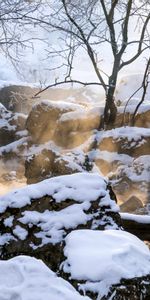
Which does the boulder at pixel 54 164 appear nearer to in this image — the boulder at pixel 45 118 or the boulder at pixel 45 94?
the boulder at pixel 45 118

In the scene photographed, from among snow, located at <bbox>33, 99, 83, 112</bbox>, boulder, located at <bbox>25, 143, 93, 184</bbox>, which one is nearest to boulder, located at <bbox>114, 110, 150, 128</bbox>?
snow, located at <bbox>33, 99, 83, 112</bbox>

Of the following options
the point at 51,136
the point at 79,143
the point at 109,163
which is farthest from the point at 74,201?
the point at 51,136

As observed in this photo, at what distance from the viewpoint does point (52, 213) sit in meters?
5.47

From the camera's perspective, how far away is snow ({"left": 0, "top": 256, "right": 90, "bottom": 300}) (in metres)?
2.40

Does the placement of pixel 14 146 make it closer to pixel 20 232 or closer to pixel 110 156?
pixel 110 156

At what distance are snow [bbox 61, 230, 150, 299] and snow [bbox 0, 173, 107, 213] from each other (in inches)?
49.0

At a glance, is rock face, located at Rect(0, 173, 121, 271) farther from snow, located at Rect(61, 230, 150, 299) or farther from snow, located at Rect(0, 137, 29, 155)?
snow, located at Rect(0, 137, 29, 155)

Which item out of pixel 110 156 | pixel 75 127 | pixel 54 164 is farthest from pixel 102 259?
pixel 75 127

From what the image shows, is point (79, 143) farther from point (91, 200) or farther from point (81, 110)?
point (91, 200)

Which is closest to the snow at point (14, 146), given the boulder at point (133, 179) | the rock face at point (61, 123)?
the rock face at point (61, 123)

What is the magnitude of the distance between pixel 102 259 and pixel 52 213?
1875 millimetres

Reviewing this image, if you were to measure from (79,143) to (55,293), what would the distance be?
12.5 m

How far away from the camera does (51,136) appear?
51.9ft

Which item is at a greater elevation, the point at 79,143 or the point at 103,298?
the point at 103,298
